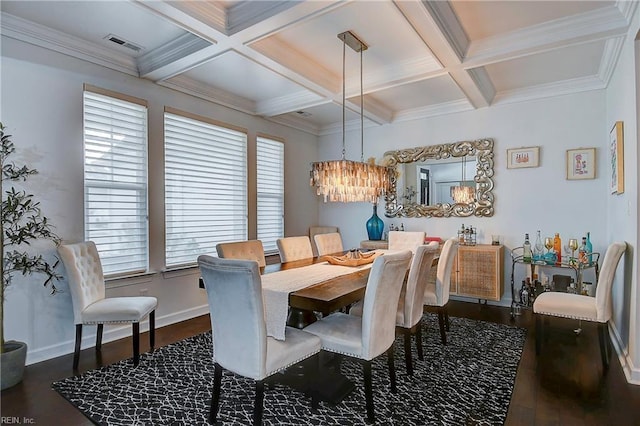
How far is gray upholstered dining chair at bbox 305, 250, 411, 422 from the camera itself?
2148 mm

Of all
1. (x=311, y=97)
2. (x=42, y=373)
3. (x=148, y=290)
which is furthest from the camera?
(x=311, y=97)

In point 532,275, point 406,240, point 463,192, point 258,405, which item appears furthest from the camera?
point 463,192

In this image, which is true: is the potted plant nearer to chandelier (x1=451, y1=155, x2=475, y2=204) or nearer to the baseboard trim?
the baseboard trim

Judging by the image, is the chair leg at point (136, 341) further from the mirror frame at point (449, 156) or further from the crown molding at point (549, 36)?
the mirror frame at point (449, 156)

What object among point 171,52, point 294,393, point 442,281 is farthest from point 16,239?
point 442,281

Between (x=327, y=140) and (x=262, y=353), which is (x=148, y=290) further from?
(x=327, y=140)

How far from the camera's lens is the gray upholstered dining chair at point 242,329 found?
1.88 metres

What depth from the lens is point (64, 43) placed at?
3.10 m

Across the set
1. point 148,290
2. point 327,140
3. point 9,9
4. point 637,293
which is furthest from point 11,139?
point 637,293

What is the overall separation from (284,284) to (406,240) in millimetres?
2304

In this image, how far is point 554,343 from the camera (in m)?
3.34

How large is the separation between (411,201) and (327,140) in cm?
189

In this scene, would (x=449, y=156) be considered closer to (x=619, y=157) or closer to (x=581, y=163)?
(x=581, y=163)

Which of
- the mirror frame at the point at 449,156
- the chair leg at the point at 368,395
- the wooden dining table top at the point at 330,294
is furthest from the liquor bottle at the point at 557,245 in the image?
the chair leg at the point at 368,395
